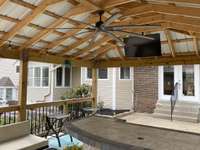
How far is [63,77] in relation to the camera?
14359 mm

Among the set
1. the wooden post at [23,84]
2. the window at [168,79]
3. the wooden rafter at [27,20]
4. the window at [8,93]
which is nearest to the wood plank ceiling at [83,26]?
the wooden rafter at [27,20]

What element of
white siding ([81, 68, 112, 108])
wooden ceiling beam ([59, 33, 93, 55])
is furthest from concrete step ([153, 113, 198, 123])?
wooden ceiling beam ([59, 33, 93, 55])

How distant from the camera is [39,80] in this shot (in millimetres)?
14414

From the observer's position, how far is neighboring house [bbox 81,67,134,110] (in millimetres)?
11680

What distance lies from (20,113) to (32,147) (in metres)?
1.41

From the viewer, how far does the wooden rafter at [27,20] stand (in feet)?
13.9

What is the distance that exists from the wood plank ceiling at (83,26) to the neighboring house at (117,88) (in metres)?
3.48

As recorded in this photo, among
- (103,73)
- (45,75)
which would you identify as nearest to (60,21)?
(103,73)

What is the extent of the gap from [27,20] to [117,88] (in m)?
7.89

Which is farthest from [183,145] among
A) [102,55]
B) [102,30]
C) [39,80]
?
[39,80]

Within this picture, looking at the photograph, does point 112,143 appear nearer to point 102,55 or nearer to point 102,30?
point 102,30

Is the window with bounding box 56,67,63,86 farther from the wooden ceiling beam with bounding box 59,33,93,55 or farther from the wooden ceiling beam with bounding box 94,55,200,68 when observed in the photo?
the wooden ceiling beam with bounding box 59,33,93,55

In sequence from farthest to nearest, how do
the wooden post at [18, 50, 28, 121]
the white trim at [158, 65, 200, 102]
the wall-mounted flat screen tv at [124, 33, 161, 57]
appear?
the white trim at [158, 65, 200, 102], the wooden post at [18, 50, 28, 121], the wall-mounted flat screen tv at [124, 33, 161, 57]

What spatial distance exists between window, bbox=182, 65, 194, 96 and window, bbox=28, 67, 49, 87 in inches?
341
